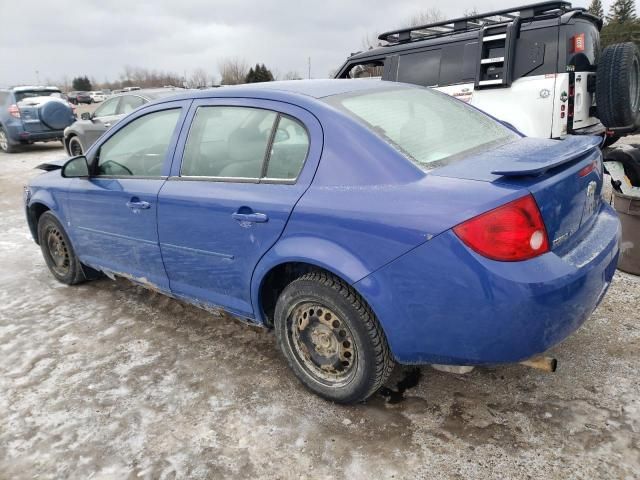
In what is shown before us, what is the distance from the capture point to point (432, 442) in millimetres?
2357

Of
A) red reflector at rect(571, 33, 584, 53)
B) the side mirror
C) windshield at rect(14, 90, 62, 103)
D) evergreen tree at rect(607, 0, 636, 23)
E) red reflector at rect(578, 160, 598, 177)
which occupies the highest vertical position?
evergreen tree at rect(607, 0, 636, 23)

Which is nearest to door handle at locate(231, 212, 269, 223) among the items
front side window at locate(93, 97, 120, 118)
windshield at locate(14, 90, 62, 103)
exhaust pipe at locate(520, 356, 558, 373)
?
exhaust pipe at locate(520, 356, 558, 373)

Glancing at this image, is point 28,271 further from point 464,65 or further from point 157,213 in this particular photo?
point 464,65

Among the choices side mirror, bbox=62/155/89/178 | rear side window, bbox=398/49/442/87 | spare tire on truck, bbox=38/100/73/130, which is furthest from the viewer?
spare tire on truck, bbox=38/100/73/130

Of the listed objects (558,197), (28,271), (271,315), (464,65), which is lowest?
(28,271)

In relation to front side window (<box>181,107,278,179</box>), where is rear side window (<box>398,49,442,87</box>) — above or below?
above

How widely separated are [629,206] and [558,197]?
2.10 metres

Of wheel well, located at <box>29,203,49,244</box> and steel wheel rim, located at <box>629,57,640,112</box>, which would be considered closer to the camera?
wheel well, located at <box>29,203,49,244</box>

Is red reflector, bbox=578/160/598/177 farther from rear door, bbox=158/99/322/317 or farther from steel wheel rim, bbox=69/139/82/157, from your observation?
steel wheel rim, bbox=69/139/82/157

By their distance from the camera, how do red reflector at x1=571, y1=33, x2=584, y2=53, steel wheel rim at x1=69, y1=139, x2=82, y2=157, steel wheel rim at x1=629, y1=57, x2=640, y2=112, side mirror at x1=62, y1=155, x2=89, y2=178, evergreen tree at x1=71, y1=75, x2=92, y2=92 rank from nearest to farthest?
side mirror at x1=62, y1=155, x2=89, y2=178, red reflector at x1=571, y1=33, x2=584, y2=53, steel wheel rim at x1=629, y1=57, x2=640, y2=112, steel wheel rim at x1=69, y1=139, x2=82, y2=157, evergreen tree at x1=71, y1=75, x2=92, y2=92

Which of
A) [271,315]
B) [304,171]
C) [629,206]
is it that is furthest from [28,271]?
[629,206]

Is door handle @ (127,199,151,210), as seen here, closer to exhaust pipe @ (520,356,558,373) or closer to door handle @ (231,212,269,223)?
door handle @ (231,212,269,223)

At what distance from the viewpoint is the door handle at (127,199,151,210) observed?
328 cm

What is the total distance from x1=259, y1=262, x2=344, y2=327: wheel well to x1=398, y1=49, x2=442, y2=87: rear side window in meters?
4.88
